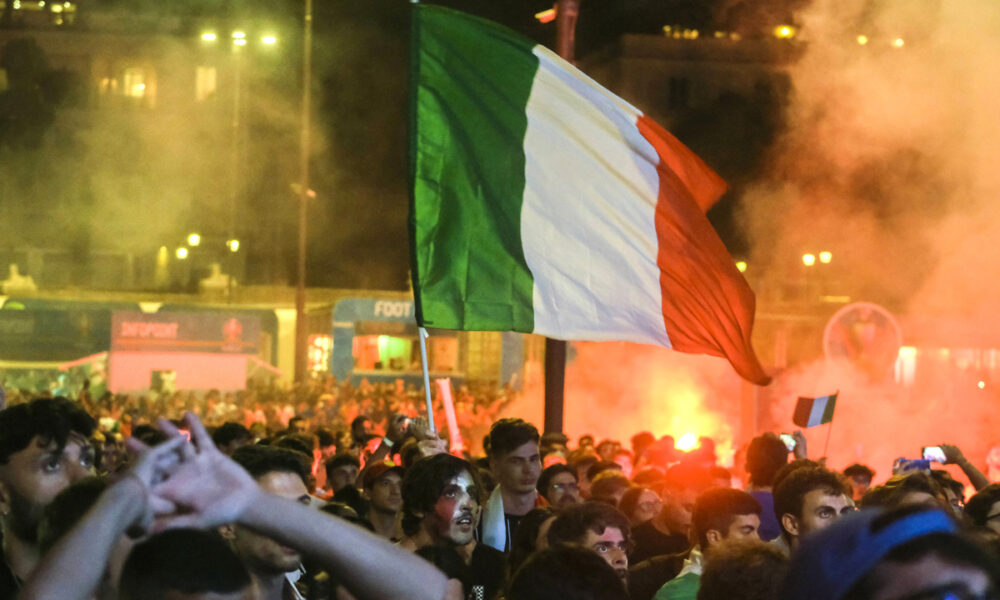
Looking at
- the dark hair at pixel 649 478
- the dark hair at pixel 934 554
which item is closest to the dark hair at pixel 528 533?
the dark hair at pixel 934 554

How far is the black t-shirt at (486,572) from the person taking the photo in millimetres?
4488

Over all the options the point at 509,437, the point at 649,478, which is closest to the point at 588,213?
the point at 509,437

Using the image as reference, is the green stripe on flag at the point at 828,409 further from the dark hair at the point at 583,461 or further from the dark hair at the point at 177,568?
the dark hair at the point at 177,568

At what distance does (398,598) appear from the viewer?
2307 mm

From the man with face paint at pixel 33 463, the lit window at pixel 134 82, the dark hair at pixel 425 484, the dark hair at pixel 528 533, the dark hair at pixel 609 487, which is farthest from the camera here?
the lit window at pixel 134 82

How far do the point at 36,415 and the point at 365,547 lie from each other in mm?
1863

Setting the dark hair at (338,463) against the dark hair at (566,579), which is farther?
the dark hair at (338,463)

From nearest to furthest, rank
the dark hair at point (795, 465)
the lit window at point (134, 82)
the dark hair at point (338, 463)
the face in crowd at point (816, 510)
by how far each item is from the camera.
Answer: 1. the face in crowd at point (816, 510)
2. the dark hair at point (795, 465)
3. the dark hair at point (338, 463)
4. the lit window at point (134, 82)

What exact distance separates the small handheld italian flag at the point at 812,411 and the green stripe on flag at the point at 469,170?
3.51 metres

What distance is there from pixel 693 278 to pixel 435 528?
249 cm

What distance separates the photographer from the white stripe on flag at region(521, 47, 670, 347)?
20.9ft

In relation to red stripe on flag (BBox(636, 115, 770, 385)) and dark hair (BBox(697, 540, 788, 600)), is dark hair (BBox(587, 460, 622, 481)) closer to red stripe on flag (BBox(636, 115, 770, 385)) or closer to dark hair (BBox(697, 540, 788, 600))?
red stripe on flag (BBox(636, 115, 770, 385))

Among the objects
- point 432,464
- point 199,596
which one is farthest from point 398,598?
point 432,464

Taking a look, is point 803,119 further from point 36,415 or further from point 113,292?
point 36,415
